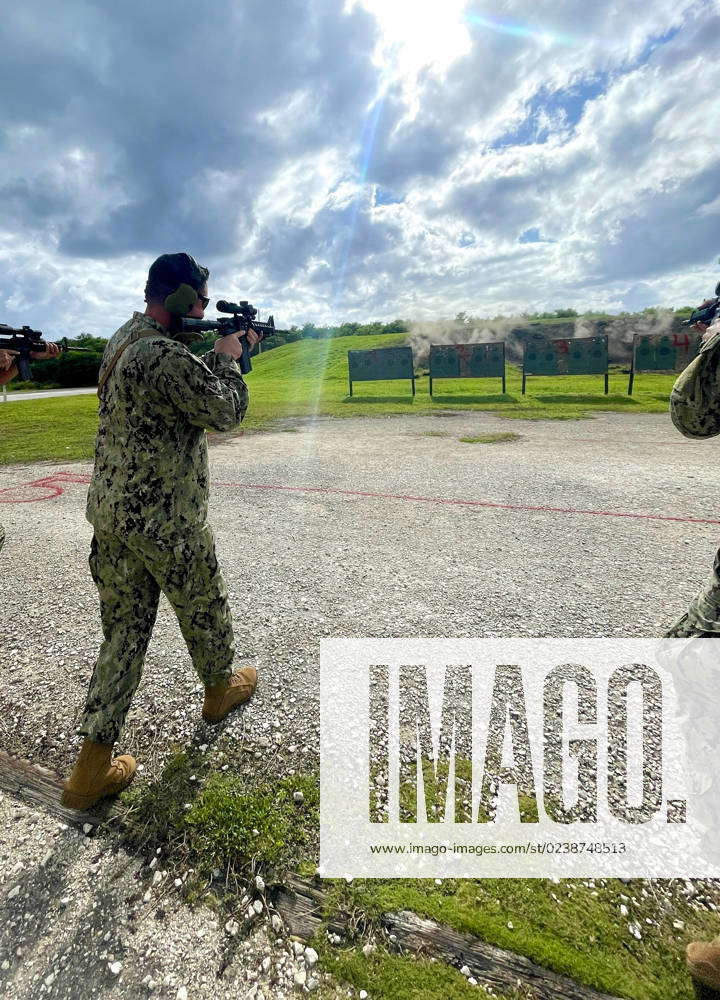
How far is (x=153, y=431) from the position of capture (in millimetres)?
2166

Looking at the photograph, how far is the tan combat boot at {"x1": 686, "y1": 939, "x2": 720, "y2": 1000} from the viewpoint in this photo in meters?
1.48

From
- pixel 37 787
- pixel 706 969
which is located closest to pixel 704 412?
pixel 706 969

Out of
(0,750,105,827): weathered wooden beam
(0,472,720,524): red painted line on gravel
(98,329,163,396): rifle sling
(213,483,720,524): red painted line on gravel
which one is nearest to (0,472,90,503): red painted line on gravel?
(0,472,720,524): red painted line on gravel

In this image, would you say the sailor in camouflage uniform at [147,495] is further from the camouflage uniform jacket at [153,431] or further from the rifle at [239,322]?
the rifle at [239,322]

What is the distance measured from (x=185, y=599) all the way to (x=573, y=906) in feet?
6.43

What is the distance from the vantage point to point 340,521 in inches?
234

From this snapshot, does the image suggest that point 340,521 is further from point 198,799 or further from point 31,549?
point 198,799

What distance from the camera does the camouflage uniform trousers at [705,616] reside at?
1781 mm

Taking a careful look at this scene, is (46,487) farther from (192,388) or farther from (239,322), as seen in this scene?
(192,388)

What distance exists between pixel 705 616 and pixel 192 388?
7.25 ft

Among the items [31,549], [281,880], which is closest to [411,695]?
[281,880]

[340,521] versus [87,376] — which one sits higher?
[87,376]

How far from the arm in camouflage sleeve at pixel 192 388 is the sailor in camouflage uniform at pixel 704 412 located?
1844 mm

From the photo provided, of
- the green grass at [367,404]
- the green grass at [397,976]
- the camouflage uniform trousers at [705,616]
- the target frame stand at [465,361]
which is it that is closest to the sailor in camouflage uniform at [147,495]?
the green grass at [397,976]
